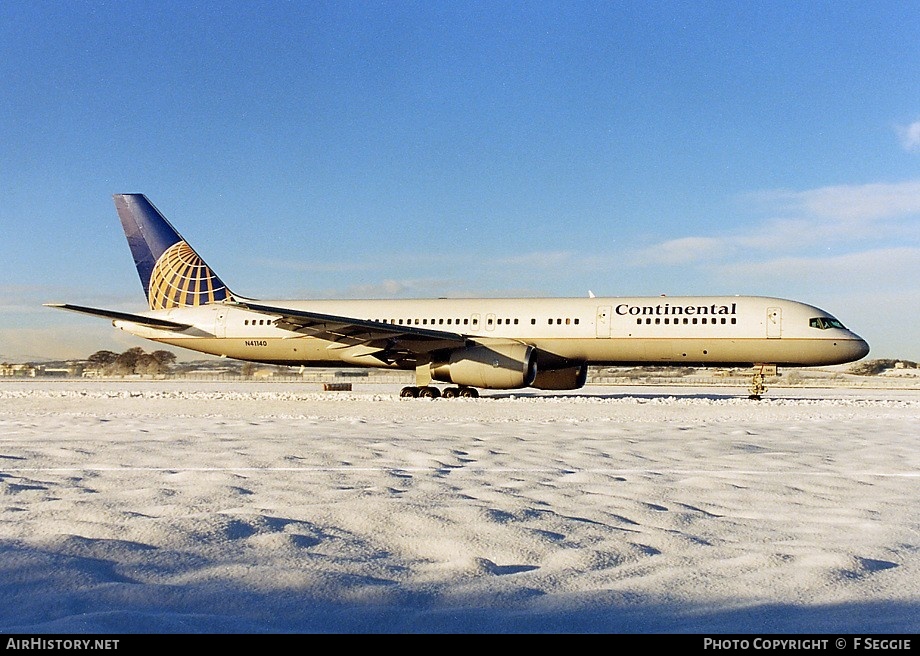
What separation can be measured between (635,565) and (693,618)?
751 mm

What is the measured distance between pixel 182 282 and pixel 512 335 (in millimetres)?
12677

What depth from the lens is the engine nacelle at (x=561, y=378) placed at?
24.6 metres

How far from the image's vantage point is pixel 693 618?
3.01 m

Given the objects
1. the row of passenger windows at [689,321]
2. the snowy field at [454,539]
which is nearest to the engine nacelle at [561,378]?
the row of passenger windows at [689,321]

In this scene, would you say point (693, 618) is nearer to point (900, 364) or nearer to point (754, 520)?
point (754, 520)

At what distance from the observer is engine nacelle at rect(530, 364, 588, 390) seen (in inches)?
969

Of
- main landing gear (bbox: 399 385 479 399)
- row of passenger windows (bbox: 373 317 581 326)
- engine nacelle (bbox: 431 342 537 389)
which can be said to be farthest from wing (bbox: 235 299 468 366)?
main landing gear (bbox: 399 385 479 399)

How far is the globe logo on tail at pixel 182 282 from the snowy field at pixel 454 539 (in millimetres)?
20123

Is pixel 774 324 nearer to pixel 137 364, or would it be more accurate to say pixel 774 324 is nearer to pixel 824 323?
pixel 824 323

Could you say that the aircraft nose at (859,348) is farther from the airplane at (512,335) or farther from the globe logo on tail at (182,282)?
the globe logo on tail at (182,282)

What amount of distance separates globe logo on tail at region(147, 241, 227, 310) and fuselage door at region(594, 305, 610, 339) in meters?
13.9

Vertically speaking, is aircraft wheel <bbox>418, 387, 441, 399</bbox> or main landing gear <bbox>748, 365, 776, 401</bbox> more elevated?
main landing gear <bbox>748, 365, 776, 401</bbox>

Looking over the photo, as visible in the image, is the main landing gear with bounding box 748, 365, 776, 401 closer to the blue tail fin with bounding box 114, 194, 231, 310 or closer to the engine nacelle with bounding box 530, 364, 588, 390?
the engine nacelle with bounding box 530, 364, 588, 390

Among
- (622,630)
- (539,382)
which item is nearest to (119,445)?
(622,630)
